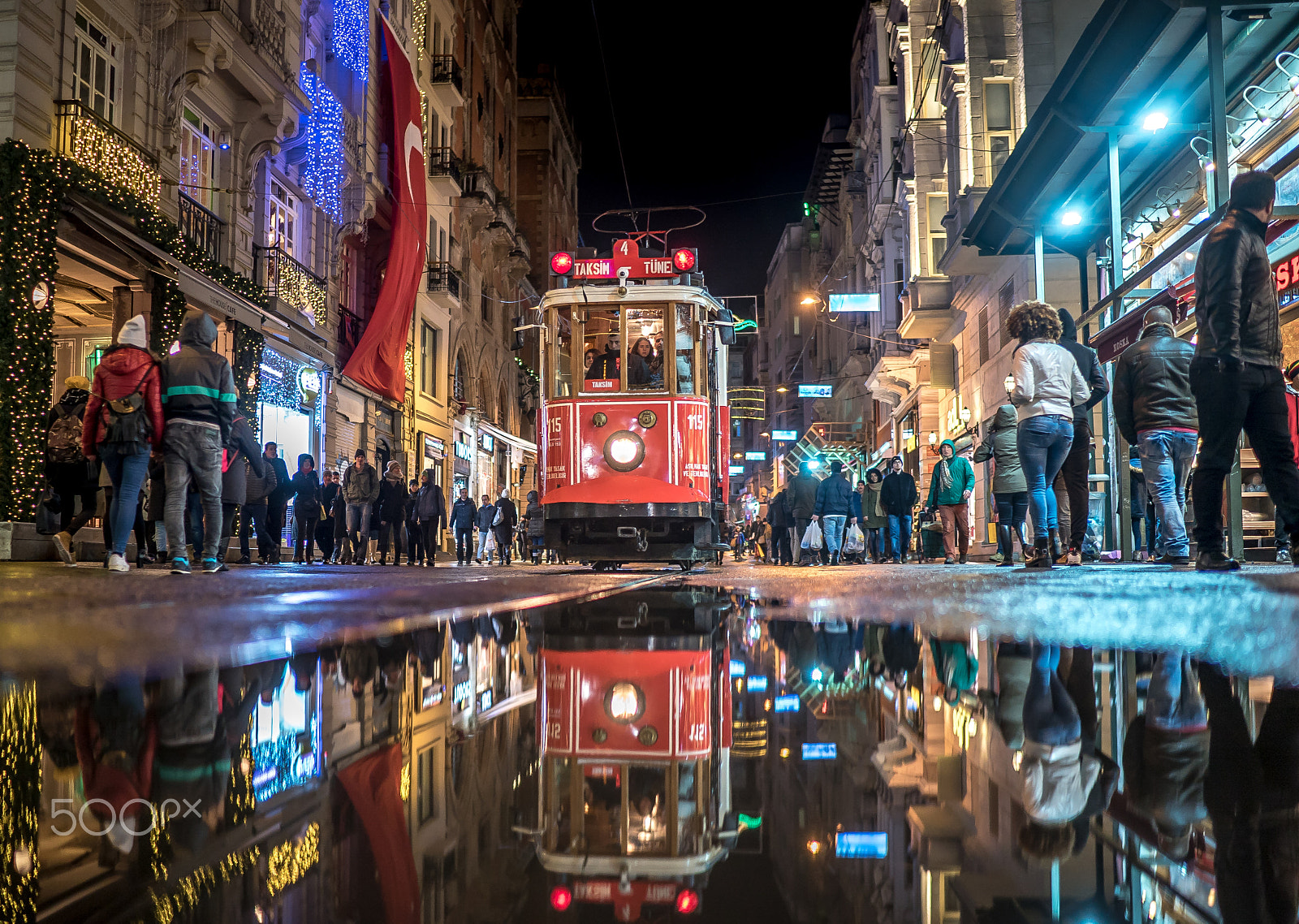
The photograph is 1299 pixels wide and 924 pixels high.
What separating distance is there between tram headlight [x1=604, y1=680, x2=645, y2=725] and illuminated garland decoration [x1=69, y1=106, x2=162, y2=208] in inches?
570

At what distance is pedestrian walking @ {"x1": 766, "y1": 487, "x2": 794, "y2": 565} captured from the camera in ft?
68.0

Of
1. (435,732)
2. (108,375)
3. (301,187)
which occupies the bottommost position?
(435,732)

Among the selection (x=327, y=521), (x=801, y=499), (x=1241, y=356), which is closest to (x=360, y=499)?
(x=327, y=521)

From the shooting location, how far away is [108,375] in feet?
26.1

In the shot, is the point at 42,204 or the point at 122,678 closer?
the point at 122,678

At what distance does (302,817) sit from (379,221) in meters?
27.5

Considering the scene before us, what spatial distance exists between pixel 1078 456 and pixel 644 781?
27.0ft

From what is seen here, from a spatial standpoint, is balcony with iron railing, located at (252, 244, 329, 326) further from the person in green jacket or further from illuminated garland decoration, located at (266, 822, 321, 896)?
illuminated garland decoration, located at (266, 822, 321, 896)

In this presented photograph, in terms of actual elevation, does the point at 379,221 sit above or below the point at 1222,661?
above

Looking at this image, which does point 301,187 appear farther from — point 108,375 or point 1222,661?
point 1222,661

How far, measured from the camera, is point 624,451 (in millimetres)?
12273

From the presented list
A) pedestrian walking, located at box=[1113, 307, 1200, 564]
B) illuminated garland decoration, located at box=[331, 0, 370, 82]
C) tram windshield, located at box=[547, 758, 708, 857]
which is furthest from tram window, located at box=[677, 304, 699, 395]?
illuminated garland decoration, located at box=[331, 0, 370, 82]

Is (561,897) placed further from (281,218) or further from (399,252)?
(399,252)

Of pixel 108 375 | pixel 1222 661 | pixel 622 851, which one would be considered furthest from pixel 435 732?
pixel 108 375
